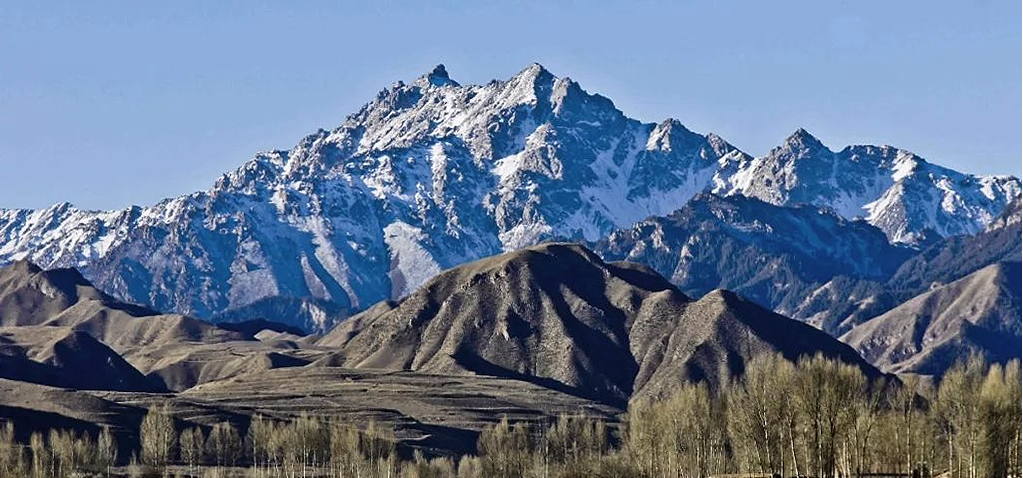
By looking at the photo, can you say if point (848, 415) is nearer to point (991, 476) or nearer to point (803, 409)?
point (803, 409)

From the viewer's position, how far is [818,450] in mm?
197500

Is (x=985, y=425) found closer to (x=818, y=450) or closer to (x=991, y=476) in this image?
(x=991, y=476)

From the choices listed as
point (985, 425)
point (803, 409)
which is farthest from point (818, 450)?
point (985, 425)

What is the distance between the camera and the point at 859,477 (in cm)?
19788

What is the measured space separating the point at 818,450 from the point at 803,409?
15.8 feet

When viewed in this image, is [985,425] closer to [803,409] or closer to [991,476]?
[991,476]

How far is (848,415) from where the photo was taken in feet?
652

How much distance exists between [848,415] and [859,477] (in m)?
6.93

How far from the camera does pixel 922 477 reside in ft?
638

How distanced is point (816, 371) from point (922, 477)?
16134mm

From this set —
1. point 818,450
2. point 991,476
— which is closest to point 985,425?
point 991,476

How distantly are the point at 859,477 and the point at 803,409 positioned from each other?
31.7 feet

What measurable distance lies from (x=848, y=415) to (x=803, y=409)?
506cm

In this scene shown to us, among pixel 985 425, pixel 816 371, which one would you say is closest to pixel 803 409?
pixel 816 371
